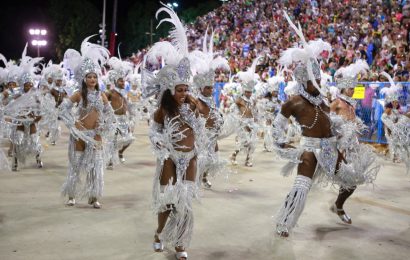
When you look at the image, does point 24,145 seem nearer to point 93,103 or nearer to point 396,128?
point 93,103

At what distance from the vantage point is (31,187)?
771 cm

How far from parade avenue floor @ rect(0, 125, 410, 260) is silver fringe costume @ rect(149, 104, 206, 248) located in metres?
0.27

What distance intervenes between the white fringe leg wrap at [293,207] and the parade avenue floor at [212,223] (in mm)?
215

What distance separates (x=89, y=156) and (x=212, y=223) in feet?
6.35

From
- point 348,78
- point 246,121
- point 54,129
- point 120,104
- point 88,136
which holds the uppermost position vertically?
point 348,78

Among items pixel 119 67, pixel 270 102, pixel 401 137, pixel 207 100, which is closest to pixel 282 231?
pixel 207 100

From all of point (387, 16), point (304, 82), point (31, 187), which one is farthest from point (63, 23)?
point (304, 82)

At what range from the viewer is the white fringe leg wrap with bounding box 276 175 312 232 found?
5.08 metres

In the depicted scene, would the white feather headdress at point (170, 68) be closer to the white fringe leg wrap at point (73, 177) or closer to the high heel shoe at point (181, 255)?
the high heel shoe at point (181, 255)

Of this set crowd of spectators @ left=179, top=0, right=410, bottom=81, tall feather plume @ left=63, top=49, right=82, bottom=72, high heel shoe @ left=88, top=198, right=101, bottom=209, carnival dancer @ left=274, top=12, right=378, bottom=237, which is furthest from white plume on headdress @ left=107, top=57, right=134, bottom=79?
crowd of spectators @ left=179, top=0, right=410, bottom=81

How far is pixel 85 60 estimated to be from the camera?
6535 mm

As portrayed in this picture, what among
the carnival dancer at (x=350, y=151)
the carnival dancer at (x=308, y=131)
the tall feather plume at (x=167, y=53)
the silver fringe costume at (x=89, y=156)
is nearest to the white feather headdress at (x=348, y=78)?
the carnival dancer at (x=350, y=151)

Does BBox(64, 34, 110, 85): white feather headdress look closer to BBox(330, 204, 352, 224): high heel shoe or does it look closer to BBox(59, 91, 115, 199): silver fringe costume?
BBox(59, 91, 115, 199): silver fringe costume

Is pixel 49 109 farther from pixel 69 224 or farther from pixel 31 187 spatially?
pixel 69 224
